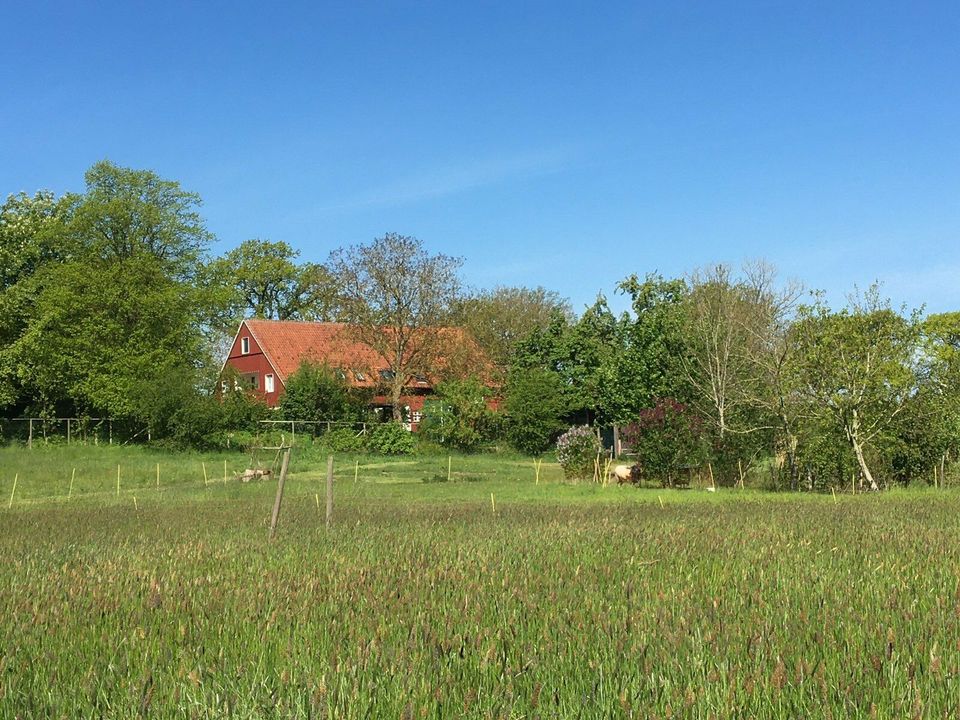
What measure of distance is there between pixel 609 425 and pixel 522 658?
45.1 meters

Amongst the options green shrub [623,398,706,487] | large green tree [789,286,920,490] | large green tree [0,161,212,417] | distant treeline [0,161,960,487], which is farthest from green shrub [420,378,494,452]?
large green tree [789,286,920,490]

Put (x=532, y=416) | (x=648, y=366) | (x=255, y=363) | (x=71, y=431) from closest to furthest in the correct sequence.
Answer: (x=648, y=366)
(x=71, y=431)
(x=532, y=416)
(x=255, y=363)

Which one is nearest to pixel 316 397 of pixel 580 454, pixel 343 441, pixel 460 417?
pixel 343 441

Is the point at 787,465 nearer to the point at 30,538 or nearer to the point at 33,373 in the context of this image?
the point at 30,538

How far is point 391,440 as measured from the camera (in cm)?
4950

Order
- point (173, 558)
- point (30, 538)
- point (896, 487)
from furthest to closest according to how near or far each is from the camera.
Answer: point (896, 487), point (30, 538), point (173, 558)

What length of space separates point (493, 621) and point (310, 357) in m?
51.8

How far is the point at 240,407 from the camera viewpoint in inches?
1916

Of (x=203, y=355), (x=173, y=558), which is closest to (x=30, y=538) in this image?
(x=173, y=558)

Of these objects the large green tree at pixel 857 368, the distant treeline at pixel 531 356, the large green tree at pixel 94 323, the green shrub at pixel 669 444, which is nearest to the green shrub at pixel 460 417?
the distant treeline at pixel 531 356

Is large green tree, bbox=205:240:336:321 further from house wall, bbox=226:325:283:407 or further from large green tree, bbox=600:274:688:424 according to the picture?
large green tree, bbox=600:274:688:424

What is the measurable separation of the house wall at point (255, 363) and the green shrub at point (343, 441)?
→ 1411 cm

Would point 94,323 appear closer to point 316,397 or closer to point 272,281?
point 316,397

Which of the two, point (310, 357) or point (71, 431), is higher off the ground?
point (310, 357)
